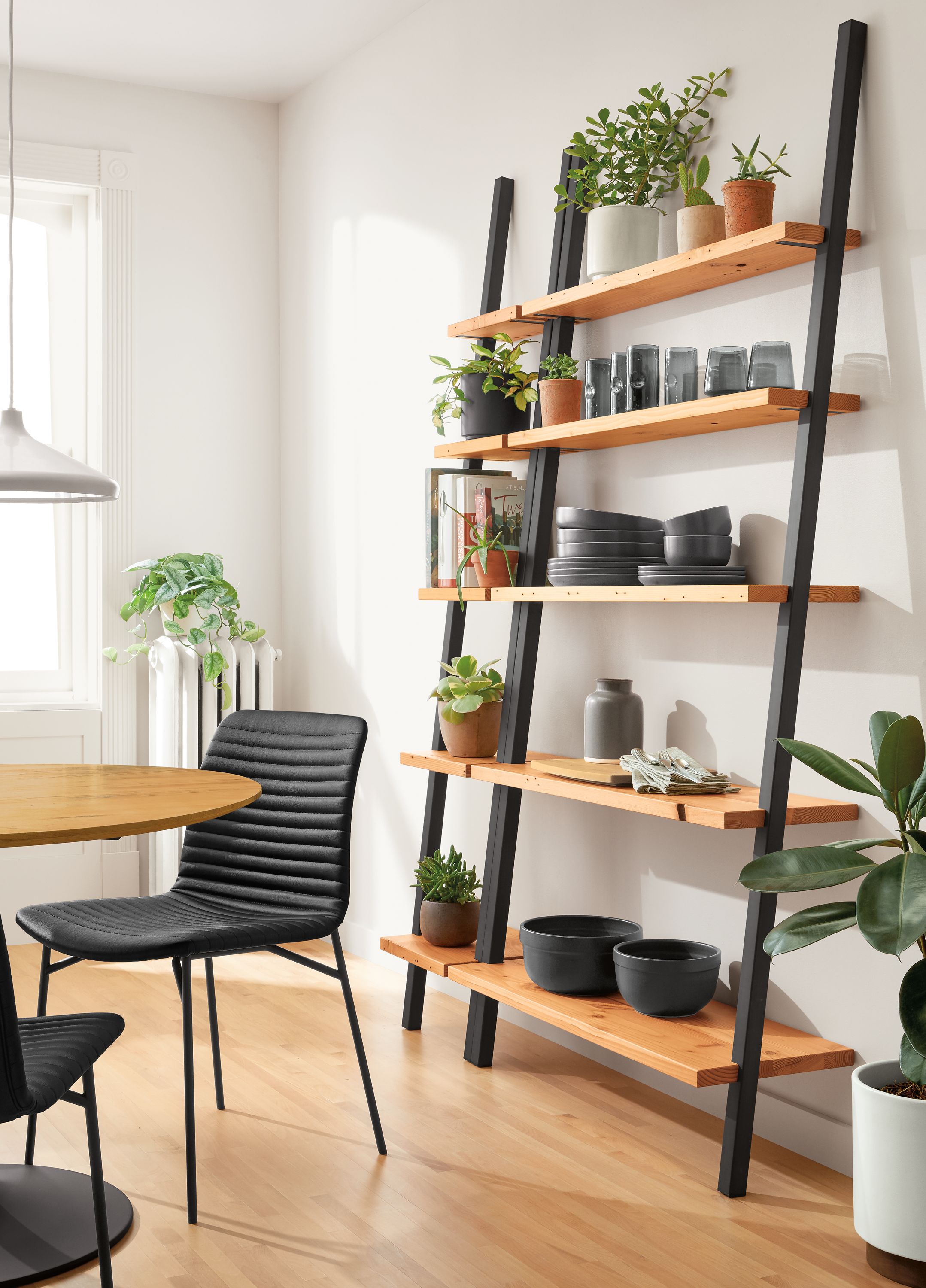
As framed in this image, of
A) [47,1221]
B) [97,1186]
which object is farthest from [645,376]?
[47,1221]

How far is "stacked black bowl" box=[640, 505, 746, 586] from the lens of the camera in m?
2.67

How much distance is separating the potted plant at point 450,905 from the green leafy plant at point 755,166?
178cm

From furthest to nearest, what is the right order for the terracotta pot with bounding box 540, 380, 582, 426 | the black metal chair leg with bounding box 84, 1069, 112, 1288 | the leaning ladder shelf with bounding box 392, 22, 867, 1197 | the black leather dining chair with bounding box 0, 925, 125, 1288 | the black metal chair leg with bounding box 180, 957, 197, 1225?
the terracotta pot with bounding box 540, 380, 582, 426 < the leaning ladder shelf with bounding box 392, 22, 867, 1197 < the black metal chair leg with bounding box 180, 957, 197, 1225 < the black metal chair leg with bounding box 84, 1069, 112, 1288 < the black leather dining chair with bounding box 0, 925, 125, 1288

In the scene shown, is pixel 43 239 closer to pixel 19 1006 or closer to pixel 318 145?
pixel 318 145

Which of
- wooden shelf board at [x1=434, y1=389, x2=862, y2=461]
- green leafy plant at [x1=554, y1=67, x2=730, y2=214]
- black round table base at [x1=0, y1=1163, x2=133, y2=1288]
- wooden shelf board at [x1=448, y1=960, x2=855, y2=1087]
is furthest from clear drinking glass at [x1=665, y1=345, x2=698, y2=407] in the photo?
black round table base at [x1=0, y1=1163, x2=133, y2=1288]

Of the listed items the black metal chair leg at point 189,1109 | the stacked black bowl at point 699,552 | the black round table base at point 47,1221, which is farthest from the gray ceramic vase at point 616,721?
the black round table base at point 47,1221

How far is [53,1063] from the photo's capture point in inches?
73.2

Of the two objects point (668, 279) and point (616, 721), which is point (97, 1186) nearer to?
point (616, 721)

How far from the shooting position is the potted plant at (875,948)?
206 cm

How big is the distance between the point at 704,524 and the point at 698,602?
0.16 m

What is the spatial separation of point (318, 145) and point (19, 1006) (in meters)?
3.01

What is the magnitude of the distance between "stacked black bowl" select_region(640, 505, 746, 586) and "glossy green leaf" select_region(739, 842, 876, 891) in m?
0.65

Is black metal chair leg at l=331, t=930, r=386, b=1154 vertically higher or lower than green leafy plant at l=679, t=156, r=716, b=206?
lower

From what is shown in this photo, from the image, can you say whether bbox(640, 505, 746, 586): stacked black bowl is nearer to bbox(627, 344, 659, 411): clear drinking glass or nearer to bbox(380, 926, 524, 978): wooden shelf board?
bbox(627, 344, 659, 411): clear drinking glass
